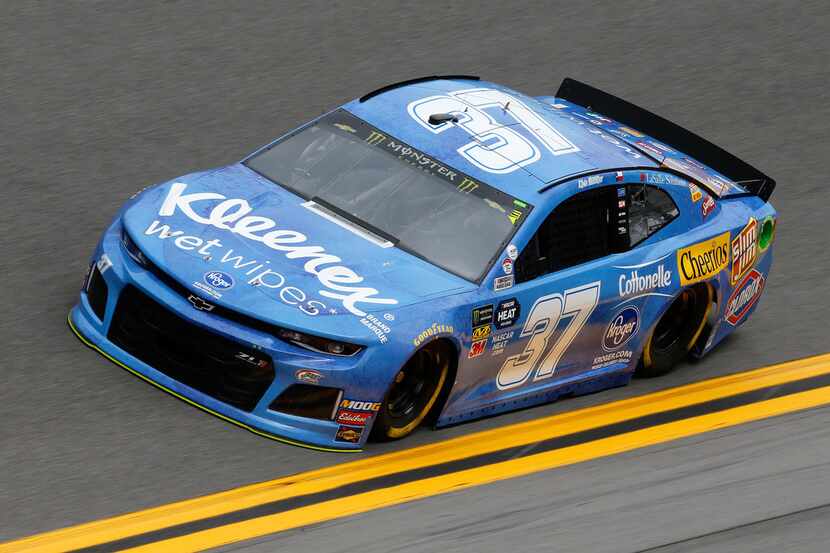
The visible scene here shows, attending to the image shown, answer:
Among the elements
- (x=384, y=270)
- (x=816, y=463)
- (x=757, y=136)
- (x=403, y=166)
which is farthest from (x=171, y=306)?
(x=757, y=136)

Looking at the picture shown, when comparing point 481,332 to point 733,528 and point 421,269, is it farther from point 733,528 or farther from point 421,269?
point 733,528

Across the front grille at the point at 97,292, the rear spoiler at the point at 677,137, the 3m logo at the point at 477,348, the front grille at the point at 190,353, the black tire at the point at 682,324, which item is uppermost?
the rear spoiler at the point at 677,137

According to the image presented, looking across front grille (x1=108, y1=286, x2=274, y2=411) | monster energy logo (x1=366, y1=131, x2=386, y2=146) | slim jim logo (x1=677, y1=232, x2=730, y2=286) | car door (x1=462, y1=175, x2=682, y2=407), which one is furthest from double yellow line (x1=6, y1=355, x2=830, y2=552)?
monster energy logo (x1=366, y1=131, x2=386, y2=146)

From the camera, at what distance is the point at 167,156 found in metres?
10.1

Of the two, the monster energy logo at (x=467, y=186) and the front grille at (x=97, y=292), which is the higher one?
the monster energy logo at (x=467, y=186)

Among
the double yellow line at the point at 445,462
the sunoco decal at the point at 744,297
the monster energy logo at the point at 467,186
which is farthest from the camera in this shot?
the sunoco decal at the point at 744,297

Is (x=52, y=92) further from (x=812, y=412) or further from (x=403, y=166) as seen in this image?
(x=812, y=412)

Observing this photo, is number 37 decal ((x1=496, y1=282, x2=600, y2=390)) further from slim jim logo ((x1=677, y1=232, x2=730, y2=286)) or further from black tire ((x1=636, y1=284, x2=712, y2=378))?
black tire ((x1=636, y1=284, x2=712, y2=378))

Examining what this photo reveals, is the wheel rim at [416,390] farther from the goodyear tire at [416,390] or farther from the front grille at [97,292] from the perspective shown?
the front grille at [97,292]

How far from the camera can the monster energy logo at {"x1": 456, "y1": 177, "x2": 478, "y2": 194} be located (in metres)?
7.57

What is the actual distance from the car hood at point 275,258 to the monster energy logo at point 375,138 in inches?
22.0

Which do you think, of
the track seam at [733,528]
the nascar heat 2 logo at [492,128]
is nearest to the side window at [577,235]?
the nascar heat 2 logo at [492,128]

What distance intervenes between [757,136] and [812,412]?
3968mm

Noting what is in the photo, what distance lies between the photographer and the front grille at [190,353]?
6.68 m
